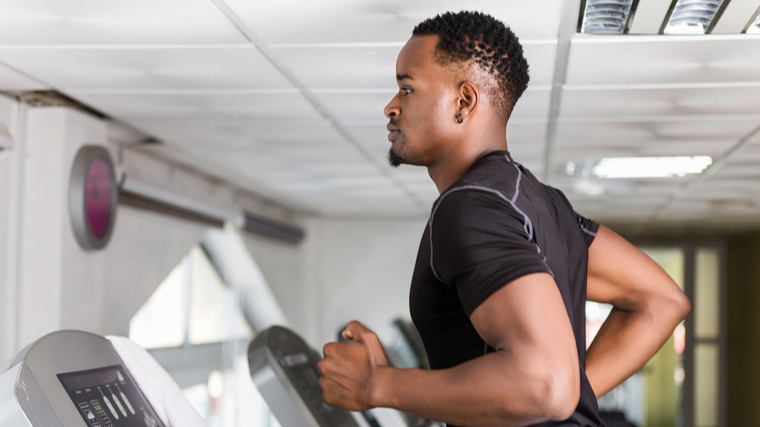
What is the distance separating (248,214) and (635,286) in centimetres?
430

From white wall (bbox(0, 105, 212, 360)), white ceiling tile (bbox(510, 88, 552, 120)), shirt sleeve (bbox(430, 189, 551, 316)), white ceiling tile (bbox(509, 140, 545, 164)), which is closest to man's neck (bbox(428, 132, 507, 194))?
shirt sleeve (bbox(430, 189, 551, 316))

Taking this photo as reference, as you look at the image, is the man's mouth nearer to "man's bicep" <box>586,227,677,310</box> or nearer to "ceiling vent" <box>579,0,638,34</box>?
"man's bicep" <box>586,227,677,310</box>

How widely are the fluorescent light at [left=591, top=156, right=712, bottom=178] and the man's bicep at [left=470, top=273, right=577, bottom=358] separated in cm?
319

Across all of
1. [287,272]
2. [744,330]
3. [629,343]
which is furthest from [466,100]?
[744,330]

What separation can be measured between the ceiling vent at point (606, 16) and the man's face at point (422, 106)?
897 millimetres

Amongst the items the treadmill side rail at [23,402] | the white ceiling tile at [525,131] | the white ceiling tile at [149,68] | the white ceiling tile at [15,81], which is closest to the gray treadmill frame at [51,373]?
the treadmill side rail at [23,402]

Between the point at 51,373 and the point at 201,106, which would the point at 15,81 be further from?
the point at 51,373

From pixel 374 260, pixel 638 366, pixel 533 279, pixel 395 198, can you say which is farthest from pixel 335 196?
pixel 533 279

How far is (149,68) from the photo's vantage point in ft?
7.35

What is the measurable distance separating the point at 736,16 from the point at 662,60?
0.36m

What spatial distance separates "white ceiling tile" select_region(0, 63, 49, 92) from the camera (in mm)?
2299

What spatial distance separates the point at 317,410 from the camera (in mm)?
1648

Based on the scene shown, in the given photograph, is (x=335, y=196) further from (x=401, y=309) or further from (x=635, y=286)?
(x=635, y=286)

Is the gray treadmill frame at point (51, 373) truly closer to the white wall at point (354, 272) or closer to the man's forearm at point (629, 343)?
the man's forearm at point (629, 343)
